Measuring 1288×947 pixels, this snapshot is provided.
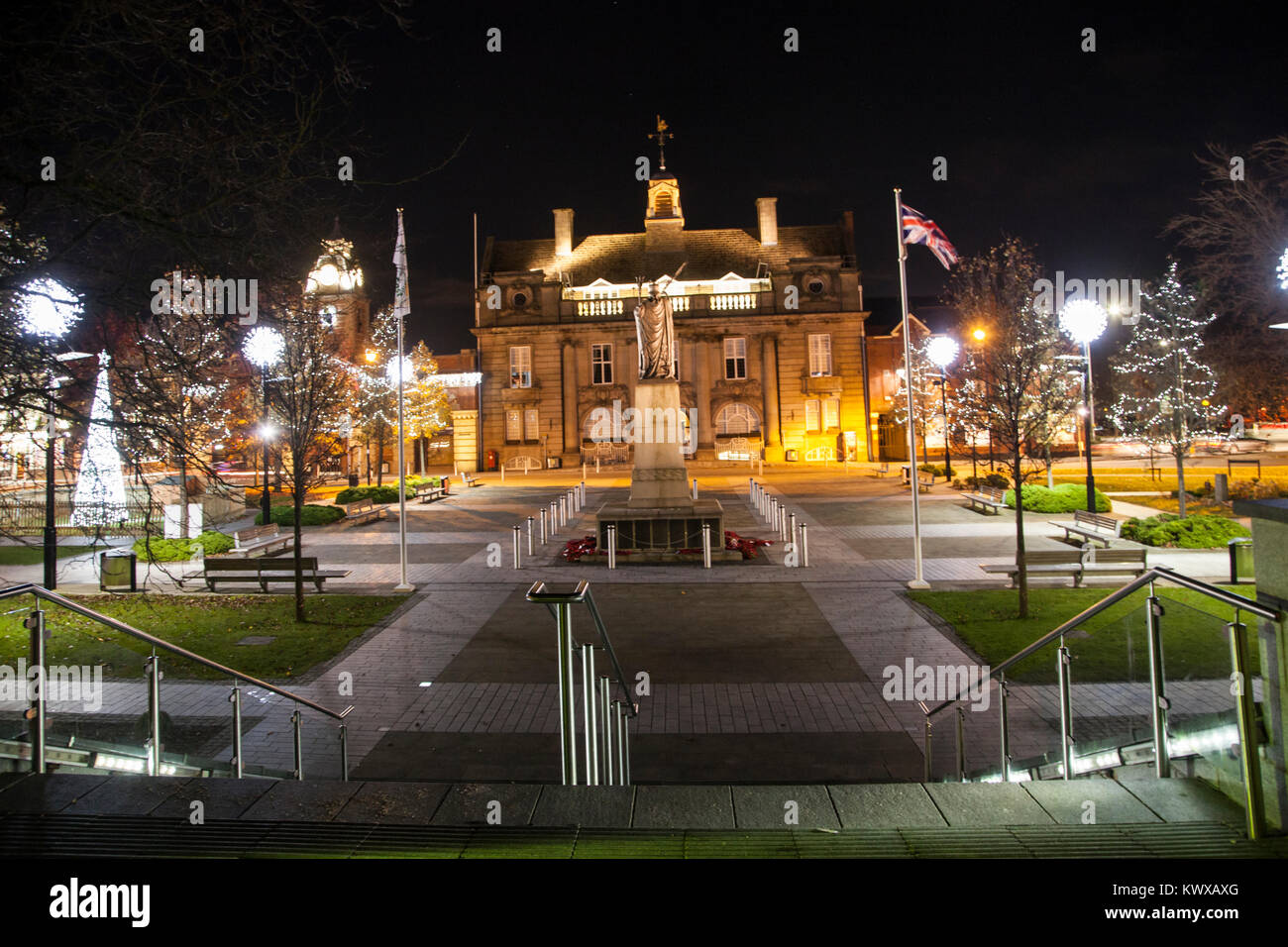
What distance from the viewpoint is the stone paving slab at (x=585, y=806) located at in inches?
163

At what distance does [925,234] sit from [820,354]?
37648 millimetres

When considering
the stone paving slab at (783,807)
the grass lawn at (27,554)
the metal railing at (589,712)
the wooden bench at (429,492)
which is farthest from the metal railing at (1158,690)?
the wooden bench at (429,492)

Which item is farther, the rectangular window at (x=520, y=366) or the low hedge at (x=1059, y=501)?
the rectangular window at (x=520, y=366)

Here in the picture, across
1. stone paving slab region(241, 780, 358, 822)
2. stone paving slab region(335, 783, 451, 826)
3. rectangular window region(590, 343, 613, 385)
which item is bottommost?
stone paving slab region(335, 783, 451, 826)

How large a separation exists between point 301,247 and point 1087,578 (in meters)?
14.4

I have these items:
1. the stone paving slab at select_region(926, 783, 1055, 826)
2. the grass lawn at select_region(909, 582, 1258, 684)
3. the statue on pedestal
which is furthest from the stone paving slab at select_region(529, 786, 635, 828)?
the statue on pedestal

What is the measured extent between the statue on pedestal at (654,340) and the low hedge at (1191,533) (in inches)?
495

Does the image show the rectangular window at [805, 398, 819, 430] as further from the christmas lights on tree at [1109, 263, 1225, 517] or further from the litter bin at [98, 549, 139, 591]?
the litter bin at [98, 549, 139, 591]

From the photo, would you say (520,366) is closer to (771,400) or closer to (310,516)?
(771,400)

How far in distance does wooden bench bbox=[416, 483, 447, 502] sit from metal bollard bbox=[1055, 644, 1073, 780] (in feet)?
99.6

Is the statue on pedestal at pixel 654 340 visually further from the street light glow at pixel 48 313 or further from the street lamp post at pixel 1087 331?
the street light glow at pixel 48 313

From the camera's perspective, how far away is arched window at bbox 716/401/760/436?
52.6 m
